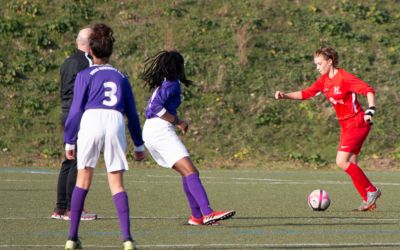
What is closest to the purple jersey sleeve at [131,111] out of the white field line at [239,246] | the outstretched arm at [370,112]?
the white field line at [239,246]

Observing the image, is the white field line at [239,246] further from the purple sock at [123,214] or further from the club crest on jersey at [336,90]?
the club crest on jersey at [336,90]

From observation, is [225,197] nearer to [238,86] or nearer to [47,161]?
[47,161]

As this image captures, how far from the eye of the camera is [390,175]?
21531 mm

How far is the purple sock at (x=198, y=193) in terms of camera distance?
1204 centimetres

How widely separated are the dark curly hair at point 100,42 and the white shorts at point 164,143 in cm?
264

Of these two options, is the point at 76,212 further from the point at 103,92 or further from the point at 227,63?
the point at 227,63

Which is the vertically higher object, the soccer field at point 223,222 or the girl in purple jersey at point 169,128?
the girl in purple jersey at point 169,128

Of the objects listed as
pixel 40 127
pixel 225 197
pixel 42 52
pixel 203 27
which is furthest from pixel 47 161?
pixel 225 197

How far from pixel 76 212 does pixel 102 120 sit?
2.49ft

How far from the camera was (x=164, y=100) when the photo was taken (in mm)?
12227

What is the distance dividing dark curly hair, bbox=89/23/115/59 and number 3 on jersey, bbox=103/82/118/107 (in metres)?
0.24

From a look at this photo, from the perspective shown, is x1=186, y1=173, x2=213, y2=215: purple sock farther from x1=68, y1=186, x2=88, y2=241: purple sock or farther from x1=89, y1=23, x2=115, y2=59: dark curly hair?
x1=89, y1=23, x2=115, y2=59: dark curly hair

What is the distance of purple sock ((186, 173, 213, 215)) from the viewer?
12.0m

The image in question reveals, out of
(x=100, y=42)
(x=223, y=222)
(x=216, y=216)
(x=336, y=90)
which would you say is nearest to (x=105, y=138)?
(x=100, y=42)
